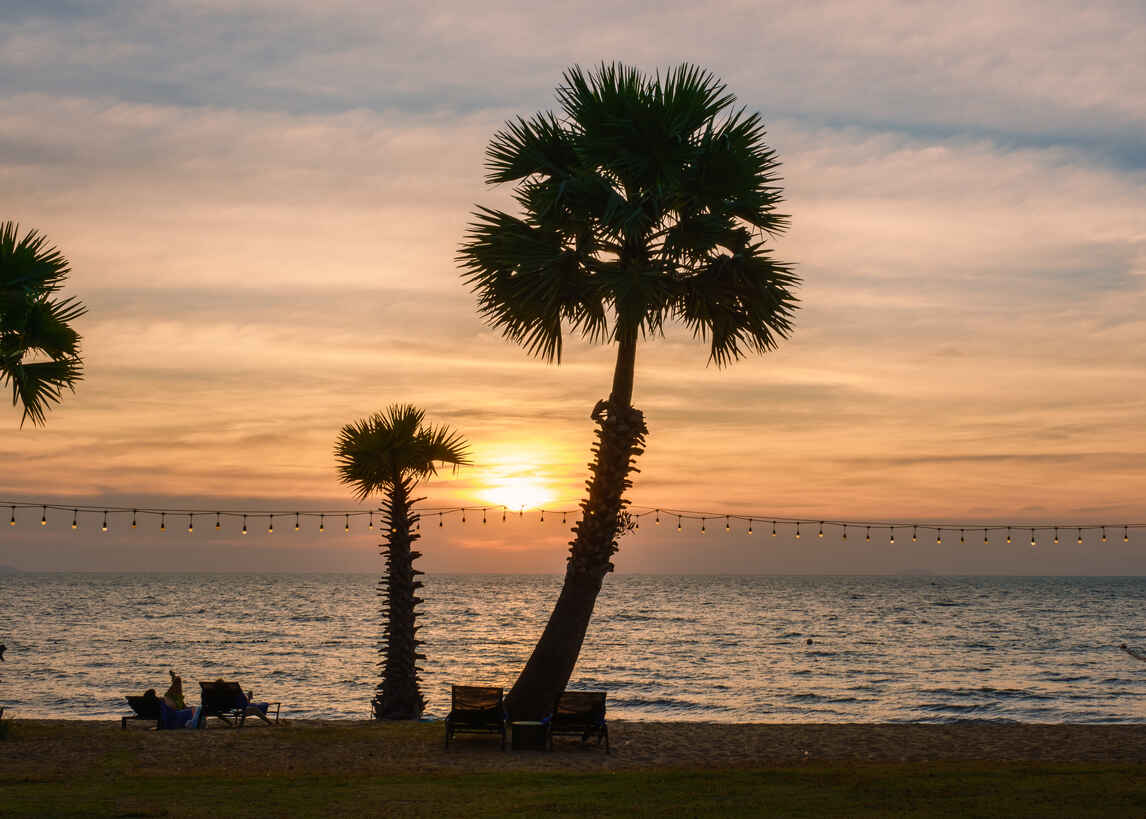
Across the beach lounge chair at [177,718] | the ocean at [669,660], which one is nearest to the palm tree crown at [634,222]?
the beach lounge chair at [177,718]

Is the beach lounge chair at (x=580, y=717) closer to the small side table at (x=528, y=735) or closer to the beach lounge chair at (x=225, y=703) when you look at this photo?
the small side table at (x=528, y=735)

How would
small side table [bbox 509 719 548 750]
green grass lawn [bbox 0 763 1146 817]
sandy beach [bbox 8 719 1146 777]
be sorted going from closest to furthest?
green grass lawn [bbox 0 763 1146 817]
sandy beach [bbox 8 719 1146 777]
small side table [bbox 509 719 548 750]

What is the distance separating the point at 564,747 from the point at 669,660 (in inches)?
1632

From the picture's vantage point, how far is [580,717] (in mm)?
14805

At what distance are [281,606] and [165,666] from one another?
209 ft

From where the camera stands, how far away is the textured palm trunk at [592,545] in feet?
53.2

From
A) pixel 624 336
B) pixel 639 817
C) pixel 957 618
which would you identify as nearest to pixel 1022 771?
pixel 639 817

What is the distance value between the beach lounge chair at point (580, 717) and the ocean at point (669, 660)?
22036 mm

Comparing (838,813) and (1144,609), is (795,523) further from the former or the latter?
(1144,609)

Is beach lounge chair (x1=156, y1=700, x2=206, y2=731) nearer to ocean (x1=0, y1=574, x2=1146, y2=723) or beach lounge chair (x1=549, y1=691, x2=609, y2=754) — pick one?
beach lounge chair (x1=549, y1=691, x2=609, y2=754)

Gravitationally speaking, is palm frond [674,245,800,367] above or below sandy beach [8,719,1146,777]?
above

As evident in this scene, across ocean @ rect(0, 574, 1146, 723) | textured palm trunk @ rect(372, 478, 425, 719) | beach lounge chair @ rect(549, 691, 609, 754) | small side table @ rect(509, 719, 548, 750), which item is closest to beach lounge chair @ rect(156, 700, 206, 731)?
textured palm trunk @ rect(372, 478, 425, 719)

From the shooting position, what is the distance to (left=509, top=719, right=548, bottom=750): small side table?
1508 cm

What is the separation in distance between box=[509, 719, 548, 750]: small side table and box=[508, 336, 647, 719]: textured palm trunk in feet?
3.23
